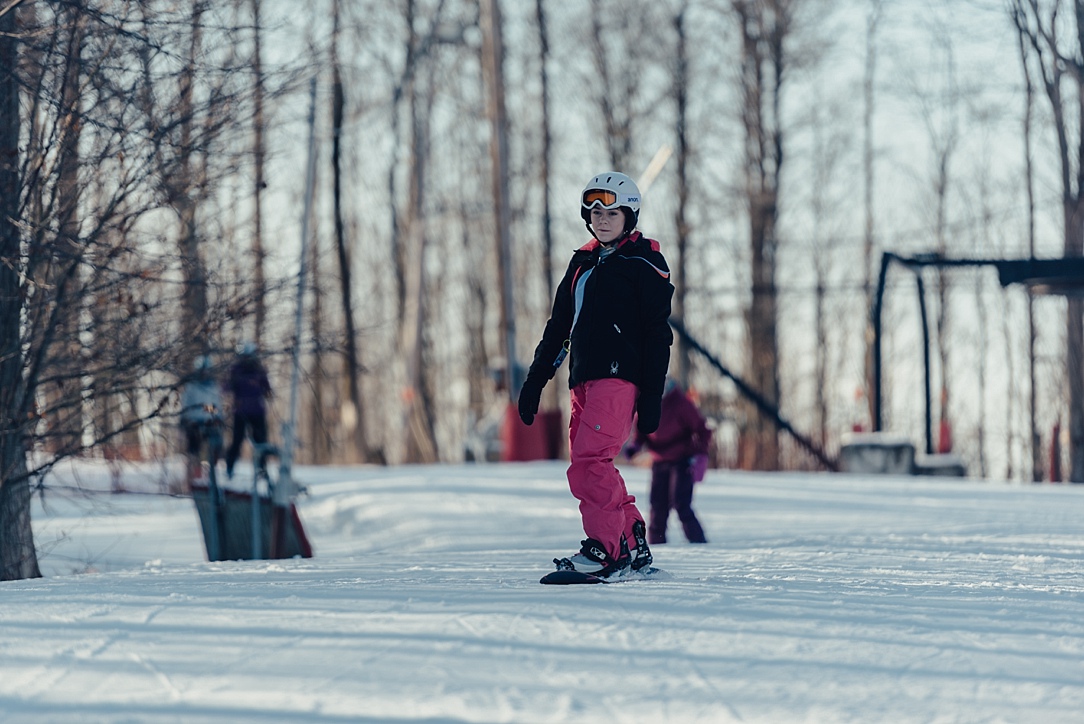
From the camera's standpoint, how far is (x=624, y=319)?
6.03 meters

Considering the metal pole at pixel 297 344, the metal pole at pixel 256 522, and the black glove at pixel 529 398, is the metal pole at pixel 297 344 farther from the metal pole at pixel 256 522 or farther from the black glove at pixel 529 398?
the black glove at pixel 529 398

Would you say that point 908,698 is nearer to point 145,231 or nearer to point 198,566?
point 198,566

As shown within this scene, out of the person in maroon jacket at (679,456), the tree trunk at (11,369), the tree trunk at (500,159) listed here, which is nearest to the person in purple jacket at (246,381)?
the tree trunk at (11,369)

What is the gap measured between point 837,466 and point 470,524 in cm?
851

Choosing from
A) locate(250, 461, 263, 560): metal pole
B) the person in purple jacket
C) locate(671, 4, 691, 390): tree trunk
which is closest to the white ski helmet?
the person in purple jacket

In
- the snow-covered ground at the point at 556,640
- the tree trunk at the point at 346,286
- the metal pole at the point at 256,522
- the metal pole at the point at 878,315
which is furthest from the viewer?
the tree trunk at the point at 346,286

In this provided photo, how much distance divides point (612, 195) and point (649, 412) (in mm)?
913

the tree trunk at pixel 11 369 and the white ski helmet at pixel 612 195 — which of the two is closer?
the white ski helmet at pixel 612 195

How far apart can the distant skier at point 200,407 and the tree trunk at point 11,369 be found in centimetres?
106

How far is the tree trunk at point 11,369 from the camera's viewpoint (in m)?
8.34

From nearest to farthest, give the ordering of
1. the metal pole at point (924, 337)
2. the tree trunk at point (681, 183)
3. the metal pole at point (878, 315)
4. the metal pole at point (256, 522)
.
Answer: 1. the metal pole at point (256, 522)
2. the metal pole at point (878, 315)
3. the metal pole at point (924, 337)
4. the tree trunk at point (681, 183)

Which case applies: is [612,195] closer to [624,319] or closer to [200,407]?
[624,319]

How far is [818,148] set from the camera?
1430 inches

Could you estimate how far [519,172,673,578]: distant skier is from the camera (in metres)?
6.00
